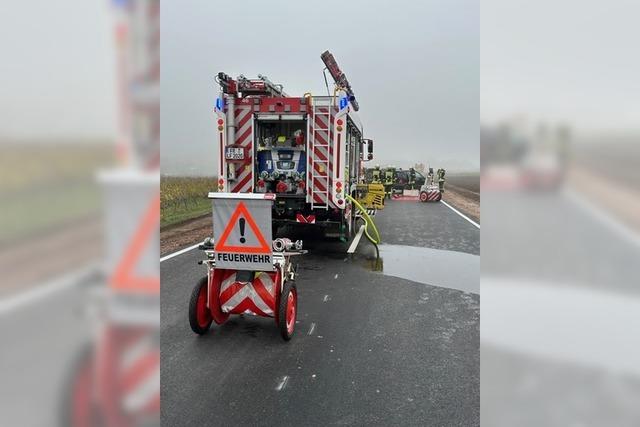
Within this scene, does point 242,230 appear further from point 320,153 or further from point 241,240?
point 320,153

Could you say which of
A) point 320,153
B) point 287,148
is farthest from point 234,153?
point 320,153

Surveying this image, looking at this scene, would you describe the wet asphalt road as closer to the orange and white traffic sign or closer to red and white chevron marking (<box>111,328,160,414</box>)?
the orange and white traffic sign

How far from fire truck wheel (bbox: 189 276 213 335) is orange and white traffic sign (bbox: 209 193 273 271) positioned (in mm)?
372

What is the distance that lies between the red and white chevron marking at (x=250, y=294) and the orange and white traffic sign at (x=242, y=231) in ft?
1.14

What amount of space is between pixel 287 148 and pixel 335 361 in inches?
211

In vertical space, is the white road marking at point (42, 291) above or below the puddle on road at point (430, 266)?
above

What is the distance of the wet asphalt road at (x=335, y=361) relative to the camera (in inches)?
125

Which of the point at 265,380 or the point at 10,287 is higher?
the point at 10,287

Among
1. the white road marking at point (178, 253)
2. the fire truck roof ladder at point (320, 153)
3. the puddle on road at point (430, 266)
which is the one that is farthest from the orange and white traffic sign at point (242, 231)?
the fire truck roof ladder at point (320, 153)

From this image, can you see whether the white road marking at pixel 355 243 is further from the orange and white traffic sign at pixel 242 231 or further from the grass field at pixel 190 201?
the orange and white traffic sign at pixel 242 231

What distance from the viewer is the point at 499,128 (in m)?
0.93

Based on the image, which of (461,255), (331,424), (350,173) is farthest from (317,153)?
(331,424)

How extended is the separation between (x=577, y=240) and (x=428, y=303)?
5.03m

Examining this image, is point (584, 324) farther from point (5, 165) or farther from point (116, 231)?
point (5, 165)
